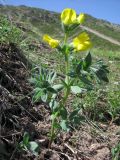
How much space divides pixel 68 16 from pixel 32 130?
904mm

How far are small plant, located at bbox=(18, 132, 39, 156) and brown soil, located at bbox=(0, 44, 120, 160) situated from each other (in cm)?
3

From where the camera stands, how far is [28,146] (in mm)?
2498

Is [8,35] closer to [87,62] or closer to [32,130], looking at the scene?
[32,130]

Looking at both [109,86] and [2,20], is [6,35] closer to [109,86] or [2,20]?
[2,20]

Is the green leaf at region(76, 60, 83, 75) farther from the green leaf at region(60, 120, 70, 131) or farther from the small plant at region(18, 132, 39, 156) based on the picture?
the small plant at region(18, 132, 39, 156)

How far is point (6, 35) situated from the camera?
376cm

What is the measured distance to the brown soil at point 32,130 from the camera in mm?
2614

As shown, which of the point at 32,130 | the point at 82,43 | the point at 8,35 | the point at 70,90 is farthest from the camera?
the point at 8,35

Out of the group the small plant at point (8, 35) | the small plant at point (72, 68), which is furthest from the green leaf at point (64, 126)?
the small plant at point (8, 35)

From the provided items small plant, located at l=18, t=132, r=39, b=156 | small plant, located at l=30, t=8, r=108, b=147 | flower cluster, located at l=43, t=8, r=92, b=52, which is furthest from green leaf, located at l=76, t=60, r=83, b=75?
small plant, located at l=18, t=132, r=39, b=156

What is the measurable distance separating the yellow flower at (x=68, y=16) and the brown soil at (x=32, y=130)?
791 mm

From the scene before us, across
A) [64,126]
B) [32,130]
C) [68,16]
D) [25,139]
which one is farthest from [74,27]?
[32,130]

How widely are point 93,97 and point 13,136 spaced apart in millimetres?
1203

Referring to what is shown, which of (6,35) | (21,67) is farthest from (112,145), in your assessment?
(6,35)
